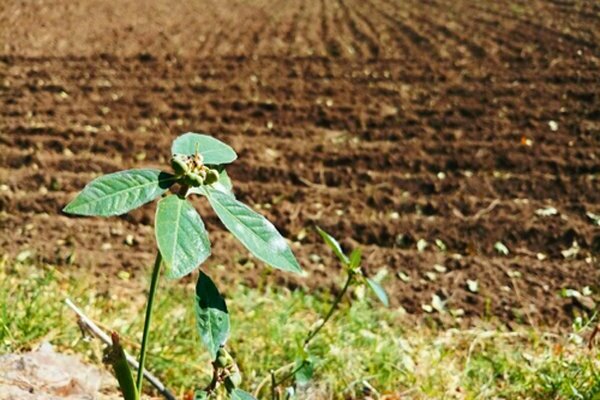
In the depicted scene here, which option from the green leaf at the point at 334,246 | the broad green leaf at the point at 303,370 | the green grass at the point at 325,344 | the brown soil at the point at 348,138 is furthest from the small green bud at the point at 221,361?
the brown soil at the point at 348,138

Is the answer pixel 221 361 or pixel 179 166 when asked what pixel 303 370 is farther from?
pixel 179 166

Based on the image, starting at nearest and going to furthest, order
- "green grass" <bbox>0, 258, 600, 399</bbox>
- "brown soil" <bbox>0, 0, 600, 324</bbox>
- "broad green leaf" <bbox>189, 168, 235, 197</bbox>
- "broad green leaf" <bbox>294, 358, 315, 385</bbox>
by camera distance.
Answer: "broad green leaf" <bbox>189, 168, 235, 197</bbox>, "broad green leaf" <bbox>294, 358, 315, 385</bbox>, "green grass" <bbox>0, 258, 600, 399</bbox>, "brown soil" <bbox>0, 0, 600, 324</bbox>

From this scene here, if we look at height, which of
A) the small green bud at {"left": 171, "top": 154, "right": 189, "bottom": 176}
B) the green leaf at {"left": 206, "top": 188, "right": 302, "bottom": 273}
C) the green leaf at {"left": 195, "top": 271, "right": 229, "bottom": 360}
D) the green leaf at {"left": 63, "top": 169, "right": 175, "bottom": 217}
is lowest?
the green leaf at {"left": 195, "top": 271, "right": 229, "bottom": 360}

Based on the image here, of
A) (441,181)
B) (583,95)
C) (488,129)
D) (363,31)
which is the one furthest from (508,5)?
(441,181)

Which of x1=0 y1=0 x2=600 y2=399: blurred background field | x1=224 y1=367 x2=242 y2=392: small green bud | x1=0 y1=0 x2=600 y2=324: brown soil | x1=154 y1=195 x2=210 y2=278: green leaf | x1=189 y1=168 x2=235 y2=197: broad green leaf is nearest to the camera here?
x1=154 y1=195 x2=210 y2=278: green leaf

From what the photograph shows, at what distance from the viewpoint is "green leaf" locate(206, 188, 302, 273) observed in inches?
39.8

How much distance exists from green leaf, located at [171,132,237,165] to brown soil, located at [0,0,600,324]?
8.91 ft

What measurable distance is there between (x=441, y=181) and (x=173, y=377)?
9.42ft

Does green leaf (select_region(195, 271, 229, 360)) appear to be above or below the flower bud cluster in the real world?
below

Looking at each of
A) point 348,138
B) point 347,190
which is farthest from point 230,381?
point 348,138

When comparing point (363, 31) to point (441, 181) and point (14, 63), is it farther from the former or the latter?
point (441, 181)

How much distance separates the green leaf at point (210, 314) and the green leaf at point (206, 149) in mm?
184

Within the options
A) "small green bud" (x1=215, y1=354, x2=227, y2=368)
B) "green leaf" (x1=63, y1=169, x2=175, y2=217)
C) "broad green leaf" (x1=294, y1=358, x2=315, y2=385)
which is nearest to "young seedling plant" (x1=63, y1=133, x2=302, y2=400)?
"green leaf" (x1=63, y1=169, x2=175, y2=217)

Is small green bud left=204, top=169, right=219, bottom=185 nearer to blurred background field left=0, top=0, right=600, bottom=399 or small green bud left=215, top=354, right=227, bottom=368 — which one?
small green bud left=215, top=354, right=227, bottom=368
